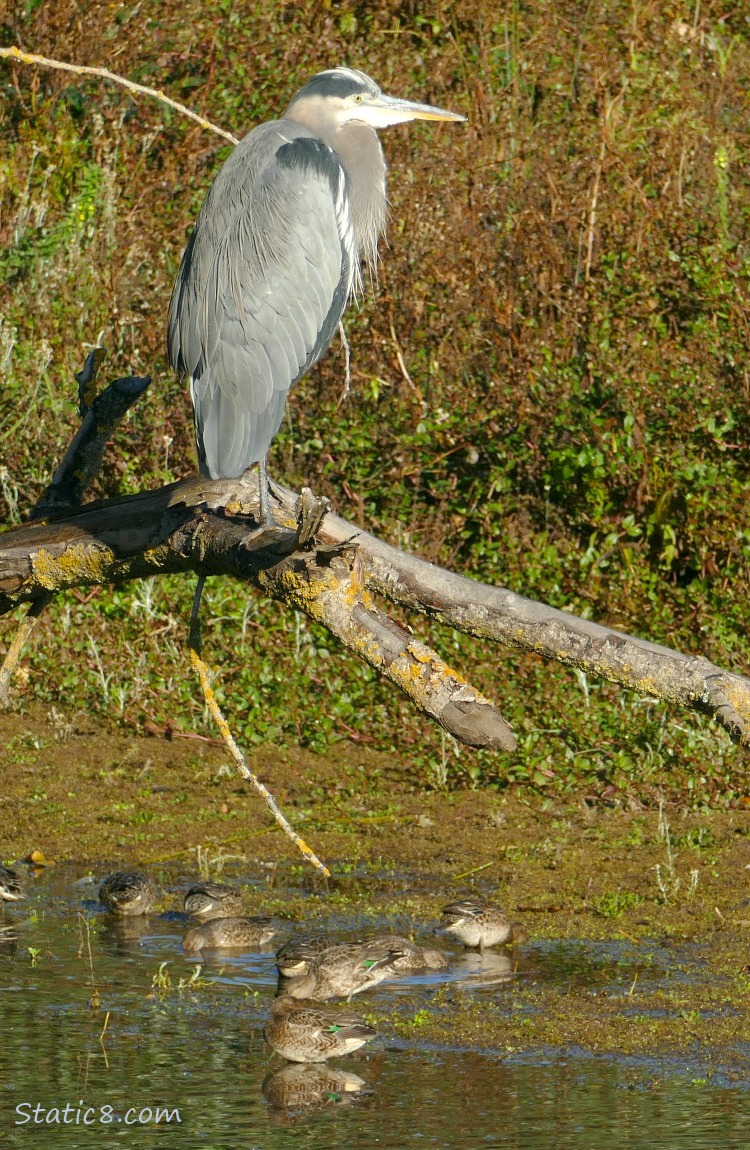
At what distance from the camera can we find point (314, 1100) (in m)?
4.35

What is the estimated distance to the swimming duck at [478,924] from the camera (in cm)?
545

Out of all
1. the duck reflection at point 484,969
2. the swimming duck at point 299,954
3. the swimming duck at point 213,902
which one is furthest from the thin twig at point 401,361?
the swimming duck at point 299,954

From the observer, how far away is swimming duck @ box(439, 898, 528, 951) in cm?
545

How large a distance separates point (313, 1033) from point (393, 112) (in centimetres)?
343

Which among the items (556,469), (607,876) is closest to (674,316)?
(556,469)

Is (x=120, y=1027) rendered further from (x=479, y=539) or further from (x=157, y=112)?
(x=157, y=112)

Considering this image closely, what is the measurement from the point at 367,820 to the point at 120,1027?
2351 mm

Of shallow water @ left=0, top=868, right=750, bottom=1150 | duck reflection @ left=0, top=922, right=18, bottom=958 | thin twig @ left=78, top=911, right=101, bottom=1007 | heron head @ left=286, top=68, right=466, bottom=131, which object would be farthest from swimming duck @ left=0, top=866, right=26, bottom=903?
heron head @ left=286, top=68, right=466, bottom=131

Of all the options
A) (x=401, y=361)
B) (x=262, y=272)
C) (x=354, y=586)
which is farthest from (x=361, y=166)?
(x=401, y=361)

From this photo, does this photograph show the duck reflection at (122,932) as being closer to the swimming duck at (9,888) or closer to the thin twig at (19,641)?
the swimming duck at (9,888)

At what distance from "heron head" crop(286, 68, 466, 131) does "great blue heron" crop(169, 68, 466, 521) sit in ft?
0.84

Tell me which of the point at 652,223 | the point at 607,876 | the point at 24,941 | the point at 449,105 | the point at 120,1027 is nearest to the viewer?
the point at 120,1027

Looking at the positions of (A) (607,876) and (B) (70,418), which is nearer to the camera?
(A) (607,876)

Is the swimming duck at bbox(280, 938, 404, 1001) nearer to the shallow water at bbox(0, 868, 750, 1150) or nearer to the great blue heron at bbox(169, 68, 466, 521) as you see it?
the shallow water at bbox(0, 868, 750, 1150)
